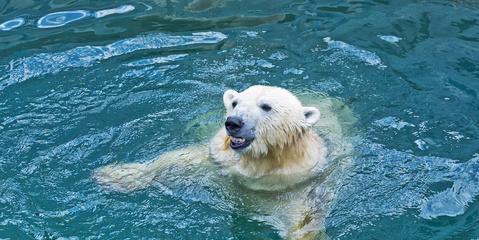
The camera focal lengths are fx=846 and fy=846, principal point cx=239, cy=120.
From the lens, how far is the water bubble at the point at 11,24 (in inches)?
351

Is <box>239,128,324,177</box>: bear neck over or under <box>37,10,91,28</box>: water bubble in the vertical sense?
over

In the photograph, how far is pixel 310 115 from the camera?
607cm

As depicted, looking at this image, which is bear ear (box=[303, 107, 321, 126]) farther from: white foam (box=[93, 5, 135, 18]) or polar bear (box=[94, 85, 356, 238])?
white foam (box=[93, 5, 135, 18])


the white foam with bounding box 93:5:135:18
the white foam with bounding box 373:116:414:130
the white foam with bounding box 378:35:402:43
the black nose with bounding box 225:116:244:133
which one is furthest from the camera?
the white foam with bounding box 93:5:135:18

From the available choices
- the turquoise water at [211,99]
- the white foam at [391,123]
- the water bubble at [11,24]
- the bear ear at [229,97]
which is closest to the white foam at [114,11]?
the turquoise water at [211,99]

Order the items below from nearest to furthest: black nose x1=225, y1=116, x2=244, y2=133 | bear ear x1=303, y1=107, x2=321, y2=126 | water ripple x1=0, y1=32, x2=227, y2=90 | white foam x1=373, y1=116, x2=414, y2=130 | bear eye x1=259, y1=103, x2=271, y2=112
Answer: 1. black nose x1=225, y1=116, x2=244, y2=133
2. bear eye x1=259, y1=103, x2=271, y2=112
3. bear ear x1=303, y1=107, x2=321, y2=126
4. white foam x1=373, y1=116, x2=414, y2=130
5. water ripple x1=0, y1=32, x2=227, y2=90

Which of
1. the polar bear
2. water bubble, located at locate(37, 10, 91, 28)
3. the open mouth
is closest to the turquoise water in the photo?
water bubble, located at locate(37, 10, 91, 28)

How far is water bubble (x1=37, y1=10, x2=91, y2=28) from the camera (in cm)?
891

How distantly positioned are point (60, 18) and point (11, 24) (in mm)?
519

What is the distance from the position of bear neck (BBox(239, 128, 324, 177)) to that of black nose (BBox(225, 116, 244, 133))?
379mm

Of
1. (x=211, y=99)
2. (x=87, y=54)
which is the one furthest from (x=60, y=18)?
(x=211, y=99)

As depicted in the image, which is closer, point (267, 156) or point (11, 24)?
point (267, 156)

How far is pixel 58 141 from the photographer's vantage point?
22.0 feet

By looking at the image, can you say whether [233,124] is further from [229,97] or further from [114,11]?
[114,11]
